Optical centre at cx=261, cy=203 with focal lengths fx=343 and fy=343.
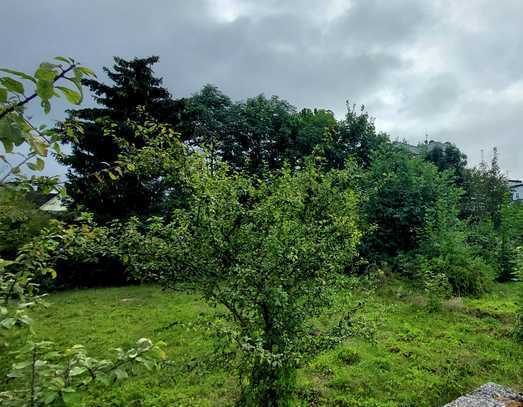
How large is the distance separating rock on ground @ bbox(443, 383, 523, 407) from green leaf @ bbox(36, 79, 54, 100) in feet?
13.6

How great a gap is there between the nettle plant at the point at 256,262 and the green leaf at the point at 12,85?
1.85 m

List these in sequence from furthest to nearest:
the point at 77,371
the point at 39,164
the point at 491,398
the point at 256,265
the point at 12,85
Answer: the point at 491,398
the point at 256,265
the point at 39,164
the point at 77,371
the point at 12,85

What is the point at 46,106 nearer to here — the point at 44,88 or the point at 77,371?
the point at 44,88

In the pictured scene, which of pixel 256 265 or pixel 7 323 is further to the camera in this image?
pixel 256 265

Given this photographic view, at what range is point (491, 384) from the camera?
379 centimetres

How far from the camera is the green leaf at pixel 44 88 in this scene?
2.44 ft

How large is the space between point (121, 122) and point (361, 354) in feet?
32.9

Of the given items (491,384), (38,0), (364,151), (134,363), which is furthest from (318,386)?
(364,151)

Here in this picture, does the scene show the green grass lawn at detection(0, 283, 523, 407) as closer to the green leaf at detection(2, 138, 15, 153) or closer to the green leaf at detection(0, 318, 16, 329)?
the green leaf at detection(0, 318, 16, 329)

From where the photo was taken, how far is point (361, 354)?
464 centimetres

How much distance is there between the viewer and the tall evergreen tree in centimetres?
1129

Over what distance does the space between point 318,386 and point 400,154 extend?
975 cm

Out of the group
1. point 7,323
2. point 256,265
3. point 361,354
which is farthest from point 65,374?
point 361,354

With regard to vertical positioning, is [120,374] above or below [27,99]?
below
